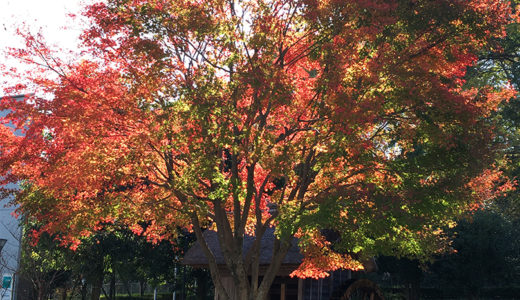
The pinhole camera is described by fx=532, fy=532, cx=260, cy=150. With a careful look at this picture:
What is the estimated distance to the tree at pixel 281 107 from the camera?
11.7m

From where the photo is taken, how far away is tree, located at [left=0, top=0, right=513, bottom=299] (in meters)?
11.7

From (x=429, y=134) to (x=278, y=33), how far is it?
13.7 ft

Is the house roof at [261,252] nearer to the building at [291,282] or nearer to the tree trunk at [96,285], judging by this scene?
the building at [291,282]

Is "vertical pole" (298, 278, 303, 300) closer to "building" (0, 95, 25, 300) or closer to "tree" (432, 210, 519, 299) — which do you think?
"tree" (432, 210, 519, 299)

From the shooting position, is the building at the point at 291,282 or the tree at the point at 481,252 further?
the tree at the point at 481,252

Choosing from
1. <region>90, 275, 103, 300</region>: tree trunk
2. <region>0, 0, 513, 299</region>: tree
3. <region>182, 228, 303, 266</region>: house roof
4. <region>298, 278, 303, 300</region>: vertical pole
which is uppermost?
<region>0, 0, 513, 299</region>: tree

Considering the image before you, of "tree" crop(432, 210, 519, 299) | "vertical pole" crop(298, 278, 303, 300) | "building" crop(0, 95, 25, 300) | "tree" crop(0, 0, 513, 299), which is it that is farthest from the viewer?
"tree" crop(432, 210, 519, 299)

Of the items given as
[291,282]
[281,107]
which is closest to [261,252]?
[291,282]

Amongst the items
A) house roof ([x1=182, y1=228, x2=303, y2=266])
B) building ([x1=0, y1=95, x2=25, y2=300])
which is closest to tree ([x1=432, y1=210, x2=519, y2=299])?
house roof ([x1=182, y1=228, x2=303, y2=266])

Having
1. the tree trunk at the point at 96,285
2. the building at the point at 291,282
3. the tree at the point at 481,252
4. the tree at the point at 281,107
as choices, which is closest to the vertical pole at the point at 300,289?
the building at the point at 291,282

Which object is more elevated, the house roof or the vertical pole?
the house roof

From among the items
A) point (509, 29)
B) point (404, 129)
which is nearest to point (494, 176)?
point (404, 129)

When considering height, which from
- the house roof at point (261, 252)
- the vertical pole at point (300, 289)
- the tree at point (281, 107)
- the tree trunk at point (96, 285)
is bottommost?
the tree trunk at point (96, 285)

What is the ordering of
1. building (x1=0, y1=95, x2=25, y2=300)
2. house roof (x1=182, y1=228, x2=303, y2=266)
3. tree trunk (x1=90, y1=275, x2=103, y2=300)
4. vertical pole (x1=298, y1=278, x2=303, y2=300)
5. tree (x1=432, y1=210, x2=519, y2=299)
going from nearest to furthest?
1. house roof (x1=182, y1=228, x2=303, y2=266)
2. vertical pole (x1=298, y1=278, x2=303, y2=300)
3. tree trunk (x1=90, y1=275, x2=103, y2=300)
4. building (x1=0, y1=95, x2=25, y2=300)
5. tree (x1=432, y1=210, x2=519, y2=299)
